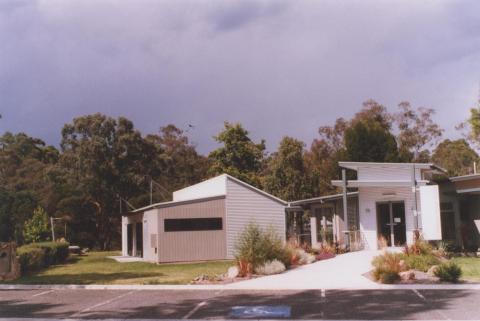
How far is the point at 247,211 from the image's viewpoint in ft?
89.6

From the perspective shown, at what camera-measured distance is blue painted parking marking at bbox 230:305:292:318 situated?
1036cm

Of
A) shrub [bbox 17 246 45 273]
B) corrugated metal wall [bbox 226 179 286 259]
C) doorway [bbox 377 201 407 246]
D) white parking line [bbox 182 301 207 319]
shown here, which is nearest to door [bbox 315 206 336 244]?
corrugated metal wall [bbox 226 179 286 259]

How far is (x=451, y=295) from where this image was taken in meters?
12.3

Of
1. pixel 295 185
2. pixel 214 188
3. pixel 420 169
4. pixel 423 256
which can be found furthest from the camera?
pixel 295 185

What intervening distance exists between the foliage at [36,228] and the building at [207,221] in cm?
1172

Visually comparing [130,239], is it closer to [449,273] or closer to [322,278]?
[322,278]

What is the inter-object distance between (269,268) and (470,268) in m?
6.28

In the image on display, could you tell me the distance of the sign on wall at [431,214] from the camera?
19.3 m

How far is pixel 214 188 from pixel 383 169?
8667mm

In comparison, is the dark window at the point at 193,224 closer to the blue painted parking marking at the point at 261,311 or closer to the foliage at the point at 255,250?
the foliage at the point at 255,250

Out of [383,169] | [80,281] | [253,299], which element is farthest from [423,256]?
[80,281]

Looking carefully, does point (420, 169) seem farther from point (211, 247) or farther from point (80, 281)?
point (80, 281)

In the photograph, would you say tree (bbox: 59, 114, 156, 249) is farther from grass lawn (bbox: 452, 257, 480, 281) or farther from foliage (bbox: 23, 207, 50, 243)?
grass lawn (bbox: 452, 257, 480, 281)

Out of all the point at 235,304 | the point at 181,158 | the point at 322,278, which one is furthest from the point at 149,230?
the point at 181,158
